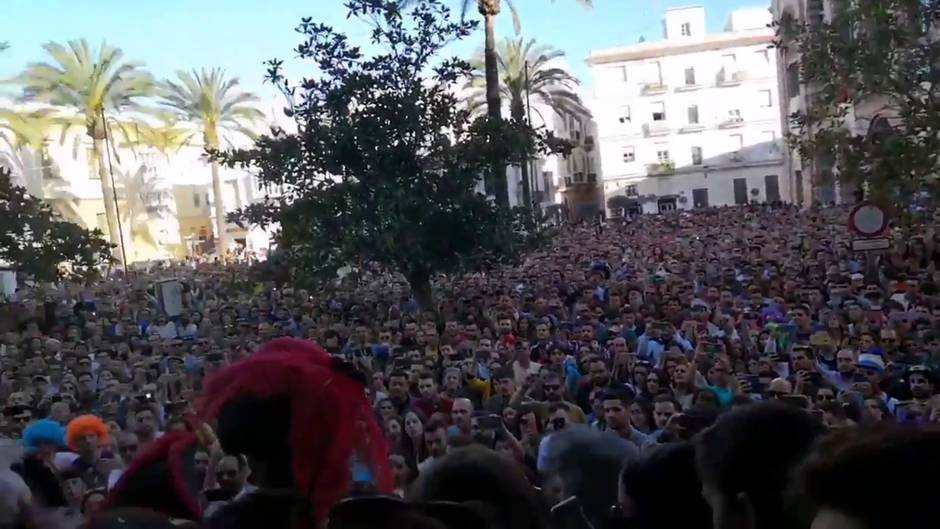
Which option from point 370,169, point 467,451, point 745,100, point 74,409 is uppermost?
point 745,100

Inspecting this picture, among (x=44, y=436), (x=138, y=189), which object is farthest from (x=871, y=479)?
(x=138, y=189)

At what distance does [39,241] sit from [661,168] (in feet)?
165

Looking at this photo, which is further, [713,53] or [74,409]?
[713,53]

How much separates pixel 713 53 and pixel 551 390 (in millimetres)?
59469

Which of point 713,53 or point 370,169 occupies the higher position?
point 713,53

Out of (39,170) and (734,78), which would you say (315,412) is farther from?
(734,78)

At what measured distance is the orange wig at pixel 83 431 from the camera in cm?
671

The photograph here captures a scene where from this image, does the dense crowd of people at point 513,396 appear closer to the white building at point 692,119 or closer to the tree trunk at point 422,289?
the tree trunk at point 422,289

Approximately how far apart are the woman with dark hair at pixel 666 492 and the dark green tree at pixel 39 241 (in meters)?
16.3

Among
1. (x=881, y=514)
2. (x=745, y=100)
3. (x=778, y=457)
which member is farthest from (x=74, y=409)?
(x=745, y=100)

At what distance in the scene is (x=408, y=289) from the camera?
17328 millimetres

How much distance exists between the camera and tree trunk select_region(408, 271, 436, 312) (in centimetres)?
1477

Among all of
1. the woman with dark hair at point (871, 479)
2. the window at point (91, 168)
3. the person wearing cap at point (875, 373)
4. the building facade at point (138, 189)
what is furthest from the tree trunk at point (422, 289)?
the window at point (91, 168)

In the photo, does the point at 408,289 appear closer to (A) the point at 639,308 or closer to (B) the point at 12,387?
(A) the point at 639,308
